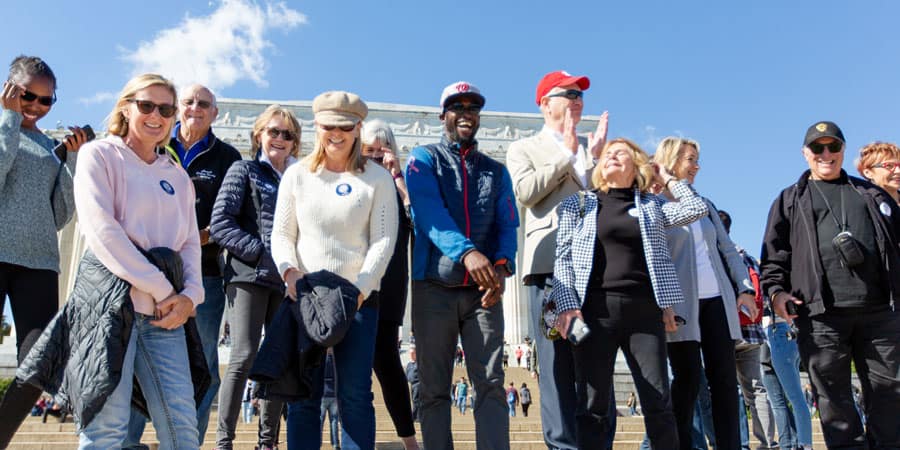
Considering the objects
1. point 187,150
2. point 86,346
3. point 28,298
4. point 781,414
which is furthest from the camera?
point 781,414

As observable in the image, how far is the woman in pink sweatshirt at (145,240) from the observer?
2.89 metres

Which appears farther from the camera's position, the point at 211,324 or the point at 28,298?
the point at 211,324

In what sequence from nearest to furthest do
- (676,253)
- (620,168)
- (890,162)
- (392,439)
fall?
(620,168), (676,253), (890,162), (392,439)

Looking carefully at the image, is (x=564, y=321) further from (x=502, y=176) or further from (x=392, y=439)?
(x=392, y=439)

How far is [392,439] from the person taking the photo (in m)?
7.62

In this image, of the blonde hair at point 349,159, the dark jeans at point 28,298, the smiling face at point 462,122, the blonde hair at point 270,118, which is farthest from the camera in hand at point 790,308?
the dark jeans at point 28,298

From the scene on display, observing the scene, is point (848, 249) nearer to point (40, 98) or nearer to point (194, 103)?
point (194, 103)

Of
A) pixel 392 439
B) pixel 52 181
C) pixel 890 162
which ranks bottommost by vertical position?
pixel 392 439

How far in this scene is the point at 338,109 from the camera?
3977 mm

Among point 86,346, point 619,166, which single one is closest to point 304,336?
point 86,346

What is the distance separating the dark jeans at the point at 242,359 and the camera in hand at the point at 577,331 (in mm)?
1921

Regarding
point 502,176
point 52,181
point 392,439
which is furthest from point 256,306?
point 392,439

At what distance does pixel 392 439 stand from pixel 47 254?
181 inches

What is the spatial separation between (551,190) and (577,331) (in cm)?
103
